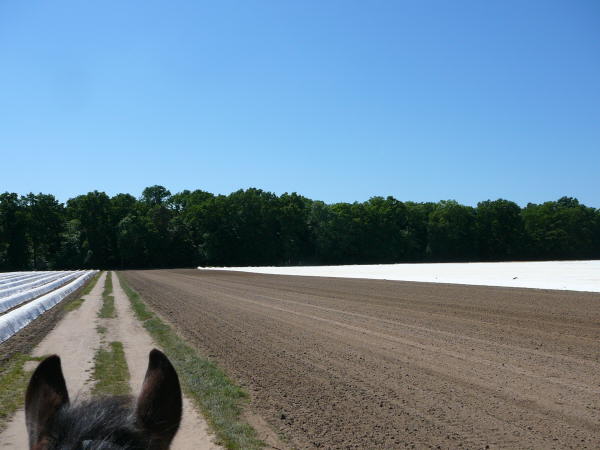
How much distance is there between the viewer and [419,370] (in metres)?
8.55

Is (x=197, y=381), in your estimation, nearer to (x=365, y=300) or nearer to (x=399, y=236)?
(x=365, y=300)

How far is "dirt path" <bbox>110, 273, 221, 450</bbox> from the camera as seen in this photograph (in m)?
5.48

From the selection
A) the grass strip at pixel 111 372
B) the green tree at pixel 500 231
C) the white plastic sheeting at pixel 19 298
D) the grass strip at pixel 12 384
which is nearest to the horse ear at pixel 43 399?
the grass strip at pixel 12 384

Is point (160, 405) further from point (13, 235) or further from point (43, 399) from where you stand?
point (13, 235)

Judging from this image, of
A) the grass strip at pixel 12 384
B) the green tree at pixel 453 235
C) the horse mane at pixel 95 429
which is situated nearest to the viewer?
the horse mane at pixel 95 429

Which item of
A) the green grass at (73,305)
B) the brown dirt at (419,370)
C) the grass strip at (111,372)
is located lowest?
the brown dirt at (419,370)

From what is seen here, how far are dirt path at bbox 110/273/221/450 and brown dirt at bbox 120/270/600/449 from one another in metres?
0.95

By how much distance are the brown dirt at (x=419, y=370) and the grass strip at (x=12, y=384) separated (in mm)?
3381

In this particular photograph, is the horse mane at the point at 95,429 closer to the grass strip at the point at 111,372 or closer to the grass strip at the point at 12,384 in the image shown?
the grass strip at the point at 12,384

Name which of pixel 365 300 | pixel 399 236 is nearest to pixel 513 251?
pixel 399 236

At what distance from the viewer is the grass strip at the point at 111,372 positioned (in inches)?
285

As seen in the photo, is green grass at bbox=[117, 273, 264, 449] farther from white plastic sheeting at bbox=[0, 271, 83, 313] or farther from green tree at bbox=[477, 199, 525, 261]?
green tree at bbox=[477, 199, 525, 261]

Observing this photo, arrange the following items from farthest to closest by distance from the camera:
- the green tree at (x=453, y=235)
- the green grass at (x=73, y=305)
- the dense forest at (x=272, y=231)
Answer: the green tree at (x=453, y=235) < the dense forest at (x=272, y=231) < the green grass at (x=73, y=305)

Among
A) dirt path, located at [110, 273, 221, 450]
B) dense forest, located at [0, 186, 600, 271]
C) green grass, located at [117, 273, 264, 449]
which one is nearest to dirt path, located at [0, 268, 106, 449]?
dirt path, located at [110, 273, 221, 450]
